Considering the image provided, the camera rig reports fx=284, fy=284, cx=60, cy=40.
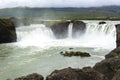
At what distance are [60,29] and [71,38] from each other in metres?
3.80

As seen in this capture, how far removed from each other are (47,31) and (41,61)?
29.4 metres

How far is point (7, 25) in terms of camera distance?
57.4m

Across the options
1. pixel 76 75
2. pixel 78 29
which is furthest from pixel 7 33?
pixel 76 75

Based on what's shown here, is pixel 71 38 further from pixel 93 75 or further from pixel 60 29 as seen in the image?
pixel 93 75

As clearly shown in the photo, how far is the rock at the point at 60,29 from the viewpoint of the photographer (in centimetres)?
6116

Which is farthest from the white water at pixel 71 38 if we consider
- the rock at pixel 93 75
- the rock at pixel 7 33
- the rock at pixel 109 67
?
the rock at pixel 93 75

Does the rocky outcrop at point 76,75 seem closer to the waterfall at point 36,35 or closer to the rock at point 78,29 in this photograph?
the waterfall at point 36,35

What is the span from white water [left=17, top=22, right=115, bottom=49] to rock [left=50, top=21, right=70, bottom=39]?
2.60 ft

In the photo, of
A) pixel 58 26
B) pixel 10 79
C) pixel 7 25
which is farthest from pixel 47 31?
pixel 10 79

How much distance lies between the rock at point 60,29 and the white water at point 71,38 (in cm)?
79

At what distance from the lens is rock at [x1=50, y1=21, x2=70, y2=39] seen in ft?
201

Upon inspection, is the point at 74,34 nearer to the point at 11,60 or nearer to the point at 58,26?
the point at 58,26

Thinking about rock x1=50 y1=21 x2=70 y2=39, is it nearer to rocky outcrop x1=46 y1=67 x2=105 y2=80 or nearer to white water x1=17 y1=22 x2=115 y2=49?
white water x1=17 y1=22 x2=115 y2=49

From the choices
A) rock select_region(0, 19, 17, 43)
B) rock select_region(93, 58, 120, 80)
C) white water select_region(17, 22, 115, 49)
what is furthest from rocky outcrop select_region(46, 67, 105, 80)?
rock select_region(0, 19, 17, 43)
